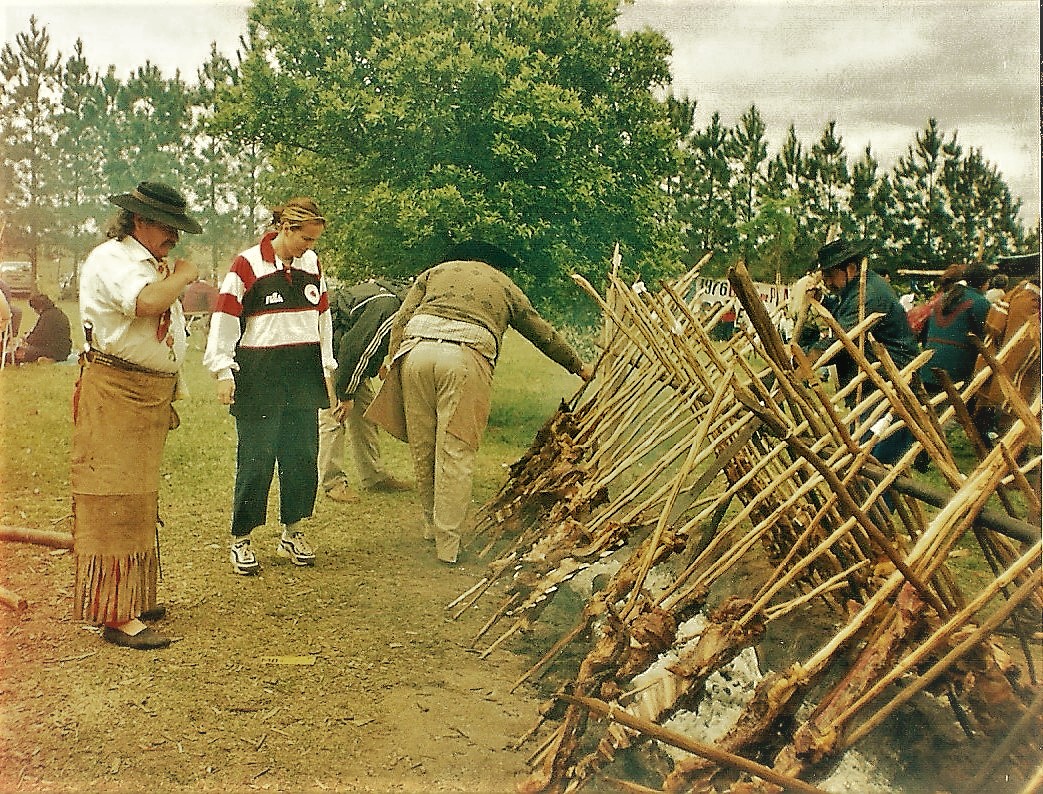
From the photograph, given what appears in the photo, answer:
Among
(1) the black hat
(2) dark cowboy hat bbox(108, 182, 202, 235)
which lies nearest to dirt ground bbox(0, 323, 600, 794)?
(2) dark cowboy hat bbox(108, 182, 202, 235)

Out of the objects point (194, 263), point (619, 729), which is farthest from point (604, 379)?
point (619, 729)

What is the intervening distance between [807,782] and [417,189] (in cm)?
212

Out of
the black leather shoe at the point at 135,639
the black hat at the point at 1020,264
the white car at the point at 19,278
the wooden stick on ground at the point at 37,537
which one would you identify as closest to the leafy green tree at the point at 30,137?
the white car at the point at 19,278

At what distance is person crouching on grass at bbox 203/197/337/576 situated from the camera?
2787 millimetres

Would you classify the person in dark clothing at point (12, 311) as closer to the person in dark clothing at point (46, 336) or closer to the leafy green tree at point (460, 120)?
the person in dark clothing at point (46, 336)

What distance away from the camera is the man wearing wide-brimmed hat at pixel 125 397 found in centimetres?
237

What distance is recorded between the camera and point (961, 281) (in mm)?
2627

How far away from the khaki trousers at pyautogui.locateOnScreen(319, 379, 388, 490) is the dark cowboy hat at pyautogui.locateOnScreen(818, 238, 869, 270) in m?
1.92

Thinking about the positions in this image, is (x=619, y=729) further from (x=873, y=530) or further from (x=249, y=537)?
(x=249, y=537)

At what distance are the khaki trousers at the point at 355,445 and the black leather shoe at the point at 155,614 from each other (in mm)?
1115

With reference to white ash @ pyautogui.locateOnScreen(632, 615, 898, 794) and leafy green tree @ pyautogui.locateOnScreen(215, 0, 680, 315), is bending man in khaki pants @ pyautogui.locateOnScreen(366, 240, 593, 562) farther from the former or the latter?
white ash @ pyautogui.locateOnScreen(632, 615, 898, 794)

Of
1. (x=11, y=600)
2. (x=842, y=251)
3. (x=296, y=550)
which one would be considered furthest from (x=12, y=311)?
(x=842, y=251)

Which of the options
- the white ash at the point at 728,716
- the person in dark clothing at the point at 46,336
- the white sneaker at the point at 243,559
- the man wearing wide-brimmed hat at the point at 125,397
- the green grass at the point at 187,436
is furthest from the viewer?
the white sneaker at the point at 243,559

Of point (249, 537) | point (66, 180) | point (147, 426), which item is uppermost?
point (66, 180)
